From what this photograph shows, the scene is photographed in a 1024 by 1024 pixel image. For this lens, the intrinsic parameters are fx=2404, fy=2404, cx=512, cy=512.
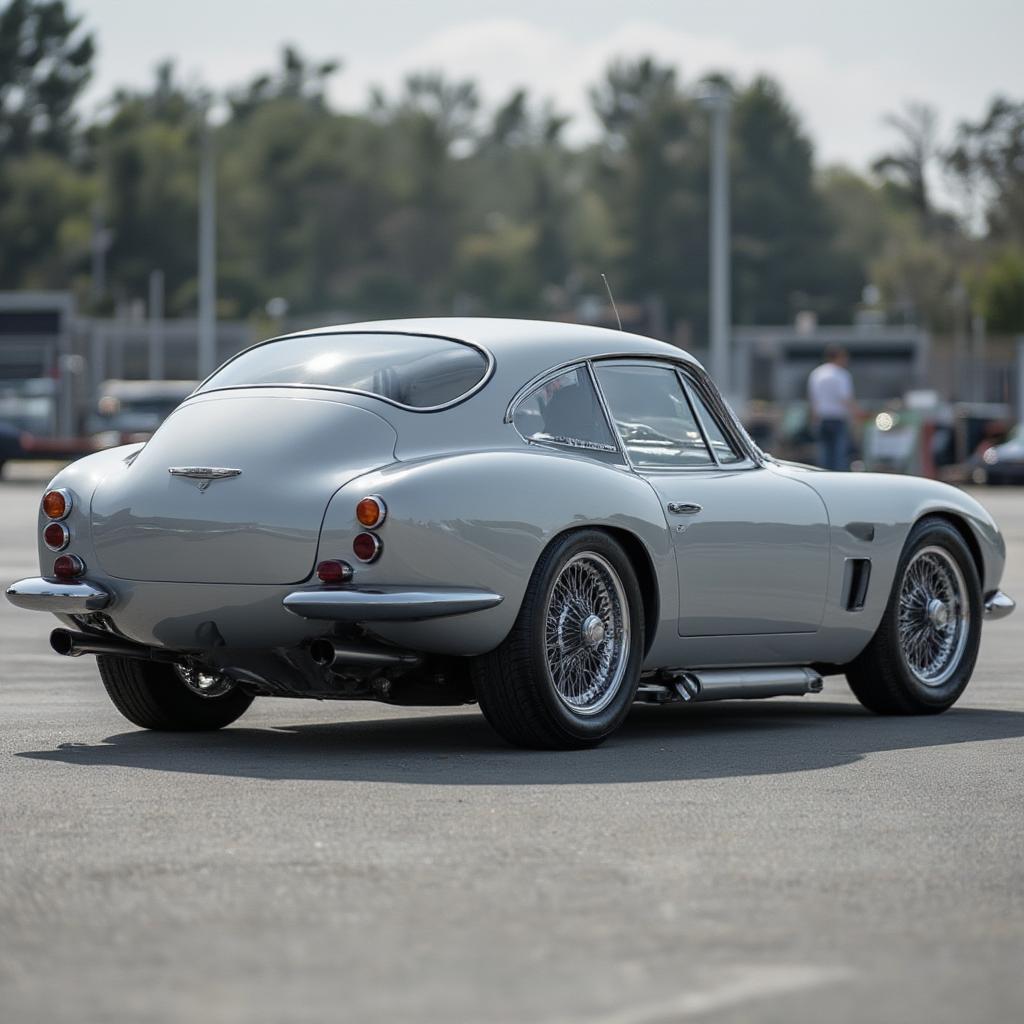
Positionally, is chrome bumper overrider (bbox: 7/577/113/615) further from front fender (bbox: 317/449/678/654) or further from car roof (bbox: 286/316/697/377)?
car roof (bbox: 286/316/697/377)

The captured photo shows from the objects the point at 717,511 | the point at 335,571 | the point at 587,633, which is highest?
the point at 717,511

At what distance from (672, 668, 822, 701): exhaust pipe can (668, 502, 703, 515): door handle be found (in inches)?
23.2

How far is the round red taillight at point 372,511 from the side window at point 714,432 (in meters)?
1.99

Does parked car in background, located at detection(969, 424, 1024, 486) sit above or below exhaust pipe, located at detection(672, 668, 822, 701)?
below

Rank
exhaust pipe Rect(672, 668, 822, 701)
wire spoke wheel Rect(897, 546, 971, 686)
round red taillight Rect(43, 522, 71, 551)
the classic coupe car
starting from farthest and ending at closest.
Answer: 1. wire spoke wheel Rect(897, 546, 971, 686)
2. exhaust pipe Rect(672, 668, 822, 701)
3. round red taillight Rect(43, 522, 71, 551)
4. the classic coupe car

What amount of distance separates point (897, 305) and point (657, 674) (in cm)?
11596

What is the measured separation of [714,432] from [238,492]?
7.25 ft

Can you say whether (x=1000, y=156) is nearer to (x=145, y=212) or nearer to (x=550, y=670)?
(x=145, y=212)

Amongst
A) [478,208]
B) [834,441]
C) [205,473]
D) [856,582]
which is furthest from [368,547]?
[478,208]

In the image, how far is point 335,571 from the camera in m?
7.62

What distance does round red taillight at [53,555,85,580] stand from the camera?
813 centimetres

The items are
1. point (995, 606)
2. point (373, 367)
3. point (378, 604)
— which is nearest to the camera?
point (378, 604)

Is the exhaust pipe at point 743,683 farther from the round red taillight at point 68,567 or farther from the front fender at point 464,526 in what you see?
the round red taillight at point 68,567

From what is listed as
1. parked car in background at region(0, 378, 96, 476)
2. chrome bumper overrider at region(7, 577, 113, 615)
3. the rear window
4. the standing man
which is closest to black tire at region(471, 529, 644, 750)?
the rear window
